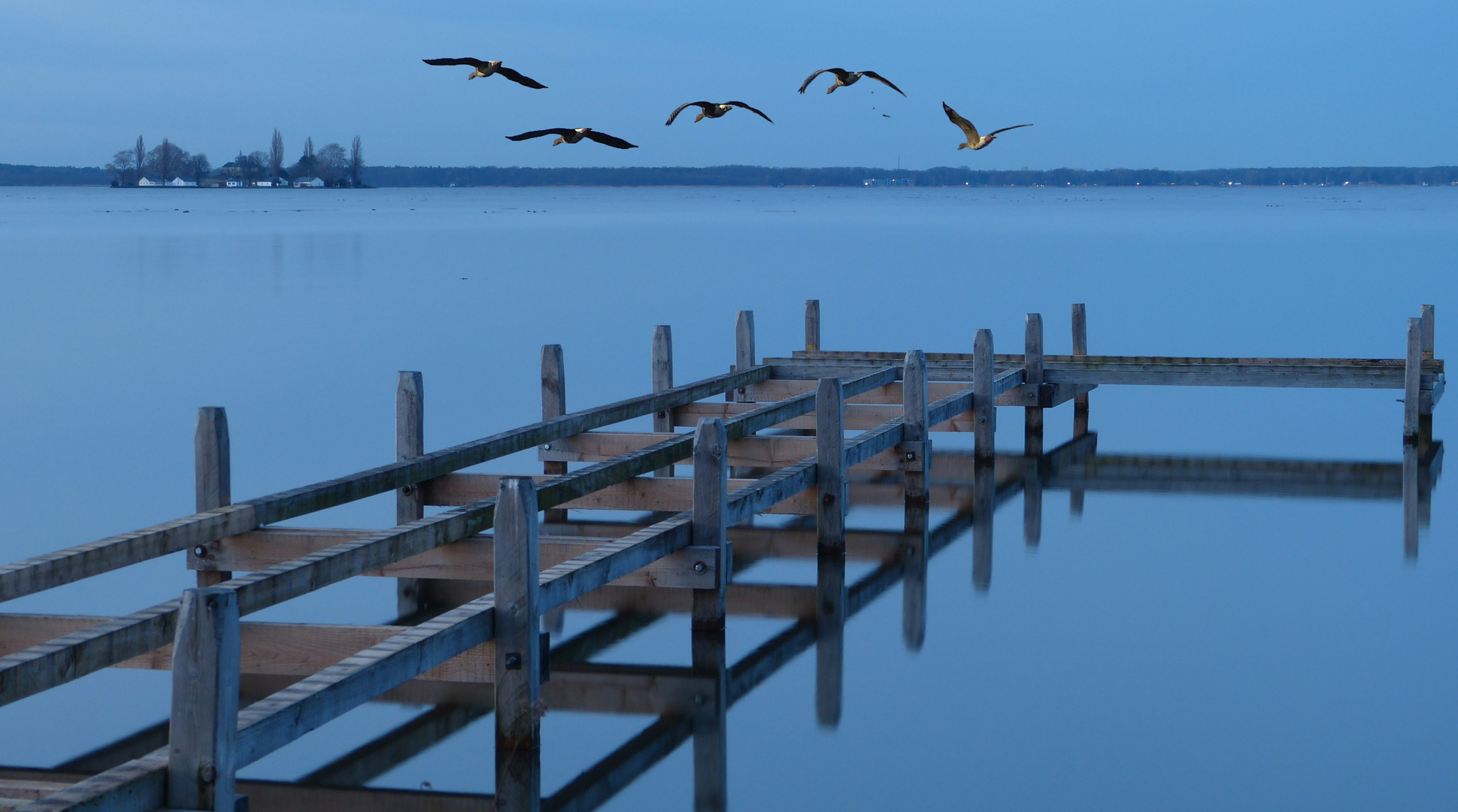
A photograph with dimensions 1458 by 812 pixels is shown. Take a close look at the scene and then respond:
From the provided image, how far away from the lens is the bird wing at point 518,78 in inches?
300

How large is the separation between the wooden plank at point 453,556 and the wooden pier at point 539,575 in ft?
0.05

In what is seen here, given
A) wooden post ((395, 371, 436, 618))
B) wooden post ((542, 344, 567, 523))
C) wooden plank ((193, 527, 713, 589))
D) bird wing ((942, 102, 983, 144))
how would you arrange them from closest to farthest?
bird wing ((942, 102, 983, 144)), wooden plank ((193, 527, 713, 589)), wooden post ((395, 371, 436, 618)), wooden post ((542, 344, 567, 523))

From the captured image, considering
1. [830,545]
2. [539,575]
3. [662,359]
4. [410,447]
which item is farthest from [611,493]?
[662,359]

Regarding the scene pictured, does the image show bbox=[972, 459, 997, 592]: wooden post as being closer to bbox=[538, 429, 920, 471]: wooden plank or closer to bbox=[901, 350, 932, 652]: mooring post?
bbox=[901, 350, 932, 652]: mooring post

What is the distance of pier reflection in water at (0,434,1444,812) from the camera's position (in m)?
8.68

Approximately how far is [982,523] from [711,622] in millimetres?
5744

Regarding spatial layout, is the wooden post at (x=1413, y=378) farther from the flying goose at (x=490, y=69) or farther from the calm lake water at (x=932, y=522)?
the flying goose at (x=490, y=69)

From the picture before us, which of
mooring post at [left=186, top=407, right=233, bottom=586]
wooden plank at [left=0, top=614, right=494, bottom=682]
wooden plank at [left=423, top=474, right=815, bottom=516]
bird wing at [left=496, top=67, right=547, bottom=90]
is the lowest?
wooden plank at [left=0, top=614, right=494, bottom=682]

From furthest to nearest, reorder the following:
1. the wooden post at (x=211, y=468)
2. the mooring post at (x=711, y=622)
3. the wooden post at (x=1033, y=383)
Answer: the wooden post at (x=1033, y=383) → the wooden post at (x=211, y=468) → the mooring post at (x=711, y=622)

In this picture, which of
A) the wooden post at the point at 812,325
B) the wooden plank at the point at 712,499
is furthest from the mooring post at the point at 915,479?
the wooden post at the point at 812,325

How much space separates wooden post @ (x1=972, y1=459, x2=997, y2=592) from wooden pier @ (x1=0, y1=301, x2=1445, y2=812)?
0.03 m

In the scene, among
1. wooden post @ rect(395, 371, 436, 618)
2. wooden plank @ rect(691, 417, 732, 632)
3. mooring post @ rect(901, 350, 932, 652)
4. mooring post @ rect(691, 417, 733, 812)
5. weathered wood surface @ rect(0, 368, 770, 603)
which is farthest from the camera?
mooring post @ rect(901, 350, 932, 652)

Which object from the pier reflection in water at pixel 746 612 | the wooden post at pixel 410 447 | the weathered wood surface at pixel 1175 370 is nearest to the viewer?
the pier reflection in water at pixel 746 612

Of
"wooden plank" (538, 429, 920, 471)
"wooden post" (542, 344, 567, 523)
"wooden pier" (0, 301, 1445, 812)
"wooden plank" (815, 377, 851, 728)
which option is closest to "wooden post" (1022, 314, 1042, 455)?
"wooden pier" (0, 301, 1445, 812)
